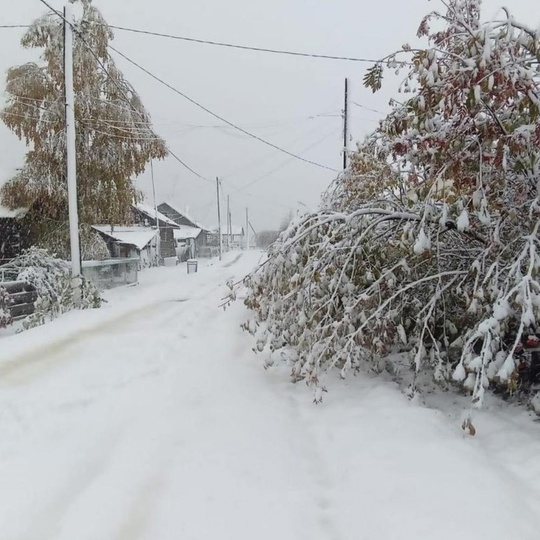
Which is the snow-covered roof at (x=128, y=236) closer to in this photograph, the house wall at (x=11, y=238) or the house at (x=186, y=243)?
the house wall at (x=11, y=238)

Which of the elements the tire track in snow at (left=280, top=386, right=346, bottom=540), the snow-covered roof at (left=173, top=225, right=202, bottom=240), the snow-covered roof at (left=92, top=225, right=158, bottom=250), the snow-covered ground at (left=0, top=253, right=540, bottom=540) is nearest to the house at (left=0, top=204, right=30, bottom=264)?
the snow-covered roof at (left=92, top=225, right=158, bottom=250)

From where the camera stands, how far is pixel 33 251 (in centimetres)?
1080

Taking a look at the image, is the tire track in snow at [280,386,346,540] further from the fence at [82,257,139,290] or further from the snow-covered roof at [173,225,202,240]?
the snow-covered roof at [173,225,202,240]

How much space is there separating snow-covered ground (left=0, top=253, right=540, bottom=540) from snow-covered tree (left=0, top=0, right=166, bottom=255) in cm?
981

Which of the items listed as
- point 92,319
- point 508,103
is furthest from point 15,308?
point 508,103

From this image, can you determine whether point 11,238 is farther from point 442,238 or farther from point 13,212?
point 442,238

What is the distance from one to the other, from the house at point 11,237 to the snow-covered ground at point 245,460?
35.9 ft

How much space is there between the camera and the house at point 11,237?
14.6m

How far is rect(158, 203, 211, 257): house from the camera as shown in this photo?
148 ft

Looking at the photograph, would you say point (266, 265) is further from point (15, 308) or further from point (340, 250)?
point (15, 308)

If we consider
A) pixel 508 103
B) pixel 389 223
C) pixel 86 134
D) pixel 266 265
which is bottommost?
pixel 266 265

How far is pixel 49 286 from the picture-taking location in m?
10.1

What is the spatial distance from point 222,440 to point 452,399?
209 centimetres

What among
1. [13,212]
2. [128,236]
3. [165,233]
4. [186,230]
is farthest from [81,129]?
[186,230]
